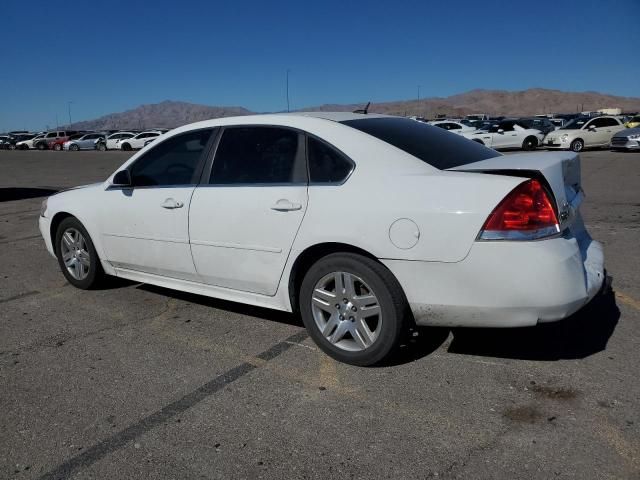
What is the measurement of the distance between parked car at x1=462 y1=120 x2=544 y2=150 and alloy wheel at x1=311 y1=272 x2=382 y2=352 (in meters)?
23.2

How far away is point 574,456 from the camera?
2.62 m

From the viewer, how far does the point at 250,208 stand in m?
3.84

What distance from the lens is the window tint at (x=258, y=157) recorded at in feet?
12.6

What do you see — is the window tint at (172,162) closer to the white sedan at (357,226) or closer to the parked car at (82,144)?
the white sedan at (357,226)

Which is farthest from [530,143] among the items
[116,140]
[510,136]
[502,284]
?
[116,140]

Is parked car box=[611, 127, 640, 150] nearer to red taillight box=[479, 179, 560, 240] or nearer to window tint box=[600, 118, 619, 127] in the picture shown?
window tint box=[600, 118, 619, 127]

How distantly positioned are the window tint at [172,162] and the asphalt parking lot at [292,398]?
3.53 ft

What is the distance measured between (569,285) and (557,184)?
1.92ft

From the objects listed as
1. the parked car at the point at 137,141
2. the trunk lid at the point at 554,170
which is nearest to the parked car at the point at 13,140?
the parked car at the point at 137,141

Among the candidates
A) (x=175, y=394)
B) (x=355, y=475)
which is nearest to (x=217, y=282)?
(x=175, y=394)

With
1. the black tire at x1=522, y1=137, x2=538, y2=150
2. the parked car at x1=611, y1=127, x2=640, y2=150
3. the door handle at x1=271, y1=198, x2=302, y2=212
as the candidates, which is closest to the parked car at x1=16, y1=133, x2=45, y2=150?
the black tire at x1=522, y1=137, x2=538, y2=150

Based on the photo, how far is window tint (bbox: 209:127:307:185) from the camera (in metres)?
3.83

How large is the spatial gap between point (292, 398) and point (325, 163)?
4.72 feet

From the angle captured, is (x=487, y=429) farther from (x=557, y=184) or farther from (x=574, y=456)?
(x=557, y=184)
